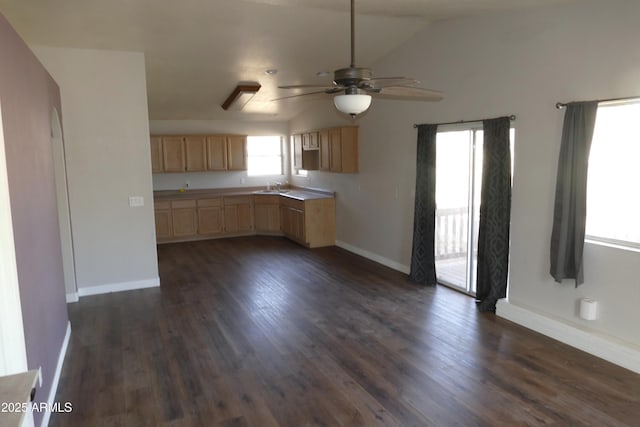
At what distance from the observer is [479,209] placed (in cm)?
480

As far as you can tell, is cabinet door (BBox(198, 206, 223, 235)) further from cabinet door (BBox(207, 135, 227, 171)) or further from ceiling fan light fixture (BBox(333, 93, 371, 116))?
ceiling fan light fixture (BBox(333, 93, 371, 116))

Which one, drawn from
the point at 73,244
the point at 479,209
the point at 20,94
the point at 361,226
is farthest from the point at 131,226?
the point at 479,209

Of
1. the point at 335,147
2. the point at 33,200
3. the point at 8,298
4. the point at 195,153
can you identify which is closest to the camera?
the point at 8,298

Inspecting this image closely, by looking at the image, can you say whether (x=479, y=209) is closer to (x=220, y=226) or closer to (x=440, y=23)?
(x=440, y=23)

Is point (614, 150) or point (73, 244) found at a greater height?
point (614, 150)

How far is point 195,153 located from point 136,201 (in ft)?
11.2

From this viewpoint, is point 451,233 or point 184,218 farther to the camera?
point 184,218

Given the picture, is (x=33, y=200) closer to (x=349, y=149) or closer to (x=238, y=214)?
(x=349, y=149)

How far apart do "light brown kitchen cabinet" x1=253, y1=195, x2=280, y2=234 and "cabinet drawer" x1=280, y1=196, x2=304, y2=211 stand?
21 cm

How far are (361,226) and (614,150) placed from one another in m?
4.03

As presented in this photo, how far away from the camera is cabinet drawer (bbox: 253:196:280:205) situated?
883 centimetres

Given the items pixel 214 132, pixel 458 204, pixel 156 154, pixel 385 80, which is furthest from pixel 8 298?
pixel 214 132

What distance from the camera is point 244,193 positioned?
9.06 m

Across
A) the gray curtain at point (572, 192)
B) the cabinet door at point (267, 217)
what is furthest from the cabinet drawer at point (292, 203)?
the gray curtain at point (572, 192)
